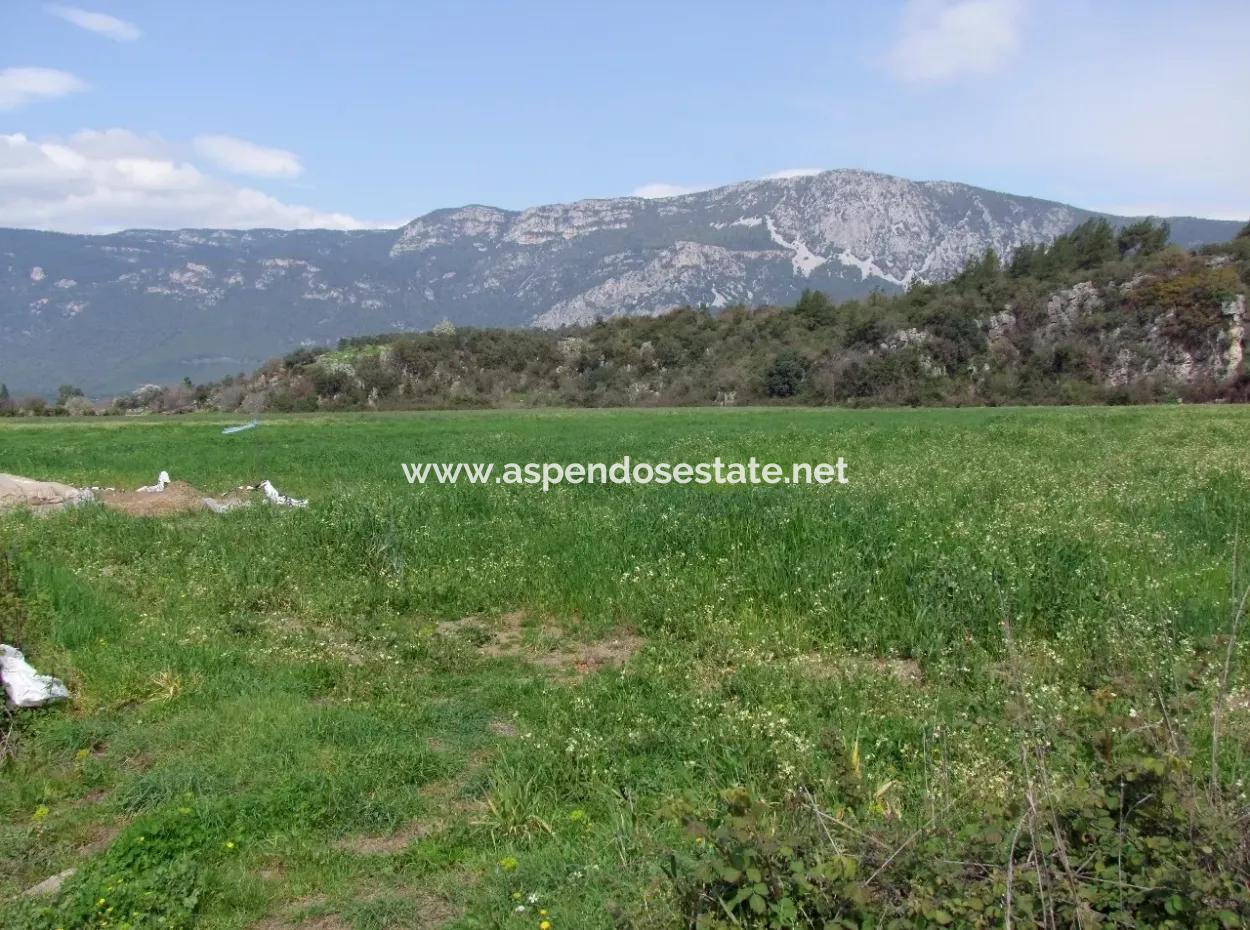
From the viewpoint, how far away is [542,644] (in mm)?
8680

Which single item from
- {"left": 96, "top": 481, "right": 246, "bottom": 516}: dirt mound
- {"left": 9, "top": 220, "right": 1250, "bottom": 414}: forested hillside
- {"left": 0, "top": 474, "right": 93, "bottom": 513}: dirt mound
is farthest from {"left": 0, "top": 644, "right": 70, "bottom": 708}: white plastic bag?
{"left": 9, "top": 220, "right": 1250, "bottom": 414}: forested hillside

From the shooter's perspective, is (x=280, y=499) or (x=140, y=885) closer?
(x=140, y=885)

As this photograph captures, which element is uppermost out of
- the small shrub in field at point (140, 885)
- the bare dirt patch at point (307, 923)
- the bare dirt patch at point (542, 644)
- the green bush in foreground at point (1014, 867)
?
the green bush in foreground at point (1014, 867)

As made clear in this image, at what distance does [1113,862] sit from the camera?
10.7ft

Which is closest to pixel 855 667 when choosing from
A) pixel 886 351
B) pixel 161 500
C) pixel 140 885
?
pixel 140 885

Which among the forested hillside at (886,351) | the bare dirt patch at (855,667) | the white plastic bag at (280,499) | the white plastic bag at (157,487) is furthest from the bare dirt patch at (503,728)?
the forested hillside at (886,351)

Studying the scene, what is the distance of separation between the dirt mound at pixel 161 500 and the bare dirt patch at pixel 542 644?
902cm

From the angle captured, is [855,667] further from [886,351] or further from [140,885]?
[886,351]

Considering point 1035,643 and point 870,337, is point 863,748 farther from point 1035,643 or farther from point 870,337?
point 870,337

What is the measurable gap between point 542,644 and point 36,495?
525 inches

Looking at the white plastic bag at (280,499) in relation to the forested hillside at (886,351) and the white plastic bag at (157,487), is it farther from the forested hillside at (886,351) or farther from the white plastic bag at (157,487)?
the forested hillside at (886,351)

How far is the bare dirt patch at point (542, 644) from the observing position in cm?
816

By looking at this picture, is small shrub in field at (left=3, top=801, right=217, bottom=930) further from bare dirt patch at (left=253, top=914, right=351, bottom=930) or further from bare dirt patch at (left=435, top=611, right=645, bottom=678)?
bare dirt patch at (left=435, top=611, right=645, bottom=678)

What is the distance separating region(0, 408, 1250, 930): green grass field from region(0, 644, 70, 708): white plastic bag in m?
0.12
